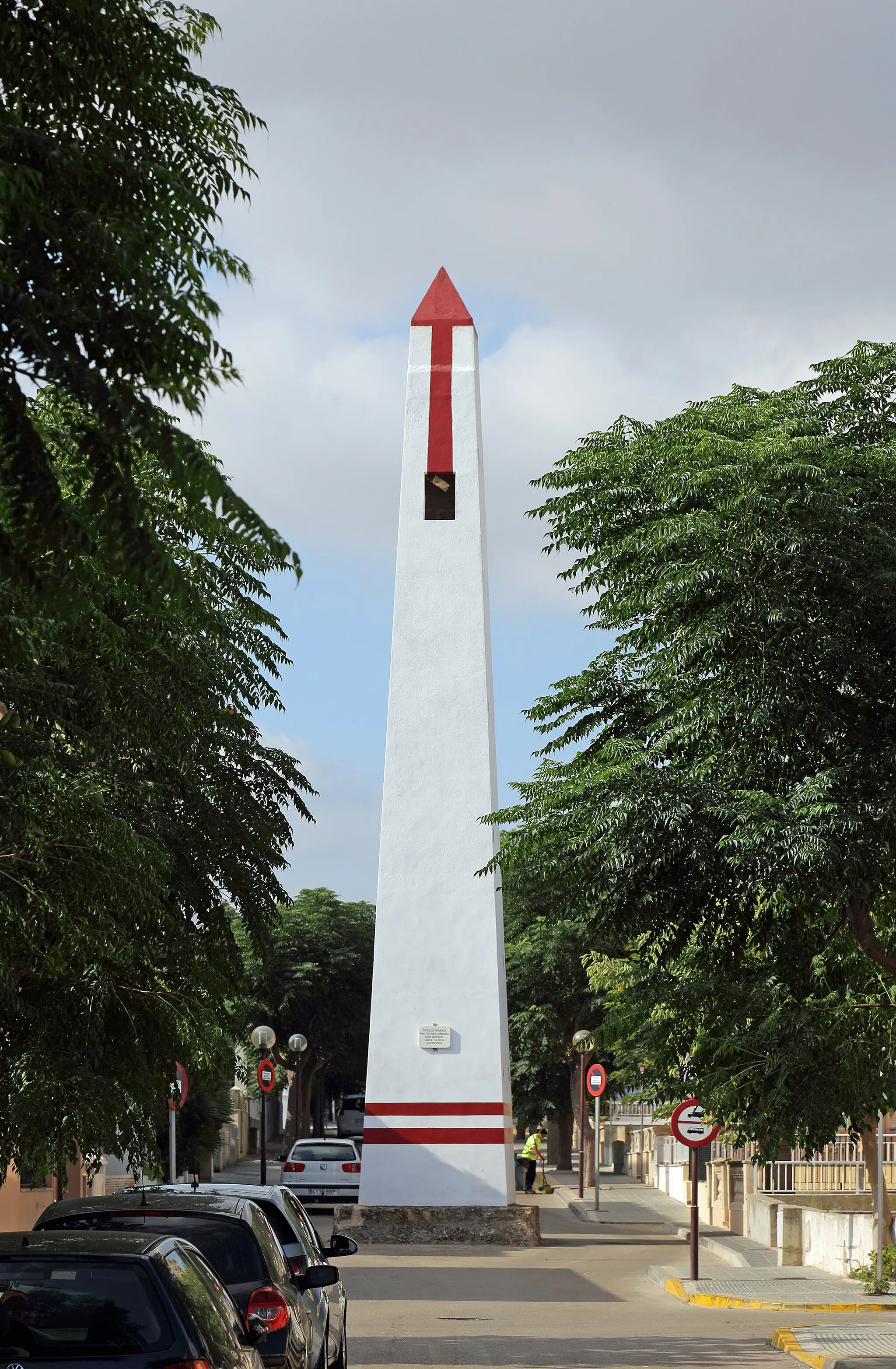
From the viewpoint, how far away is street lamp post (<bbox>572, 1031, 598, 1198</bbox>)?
4391 centimetres

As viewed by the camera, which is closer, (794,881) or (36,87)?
(36,87)

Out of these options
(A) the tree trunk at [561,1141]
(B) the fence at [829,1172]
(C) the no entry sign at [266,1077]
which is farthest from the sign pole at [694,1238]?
(A) the tree trunk at [561,1141]

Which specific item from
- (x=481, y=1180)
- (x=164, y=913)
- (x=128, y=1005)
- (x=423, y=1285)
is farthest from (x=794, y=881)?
(x=481, y=1180)

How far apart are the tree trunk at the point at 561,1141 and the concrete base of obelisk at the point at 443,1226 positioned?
27.6m

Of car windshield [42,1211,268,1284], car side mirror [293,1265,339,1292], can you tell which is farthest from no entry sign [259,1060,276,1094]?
car windshield [42,1211,268,1284]

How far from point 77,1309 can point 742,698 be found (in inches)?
337

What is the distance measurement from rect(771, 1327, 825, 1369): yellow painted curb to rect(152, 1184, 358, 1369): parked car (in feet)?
13.7

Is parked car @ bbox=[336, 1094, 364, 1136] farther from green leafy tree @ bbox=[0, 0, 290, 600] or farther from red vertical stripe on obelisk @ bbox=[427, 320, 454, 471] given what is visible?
green leafy tree @ bbox=[0, 0, 290, 600]

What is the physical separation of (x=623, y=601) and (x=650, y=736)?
1.29 metres

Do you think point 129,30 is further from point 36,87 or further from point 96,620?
point 96,620

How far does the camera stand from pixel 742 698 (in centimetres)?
1366

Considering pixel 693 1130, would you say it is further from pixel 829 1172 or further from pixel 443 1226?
pixel 443 1226

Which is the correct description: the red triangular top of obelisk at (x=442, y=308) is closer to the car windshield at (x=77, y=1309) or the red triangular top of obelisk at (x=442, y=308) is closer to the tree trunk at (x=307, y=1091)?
the car windshield at (x=77, y=1309)

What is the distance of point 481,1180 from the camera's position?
30.5 meters
